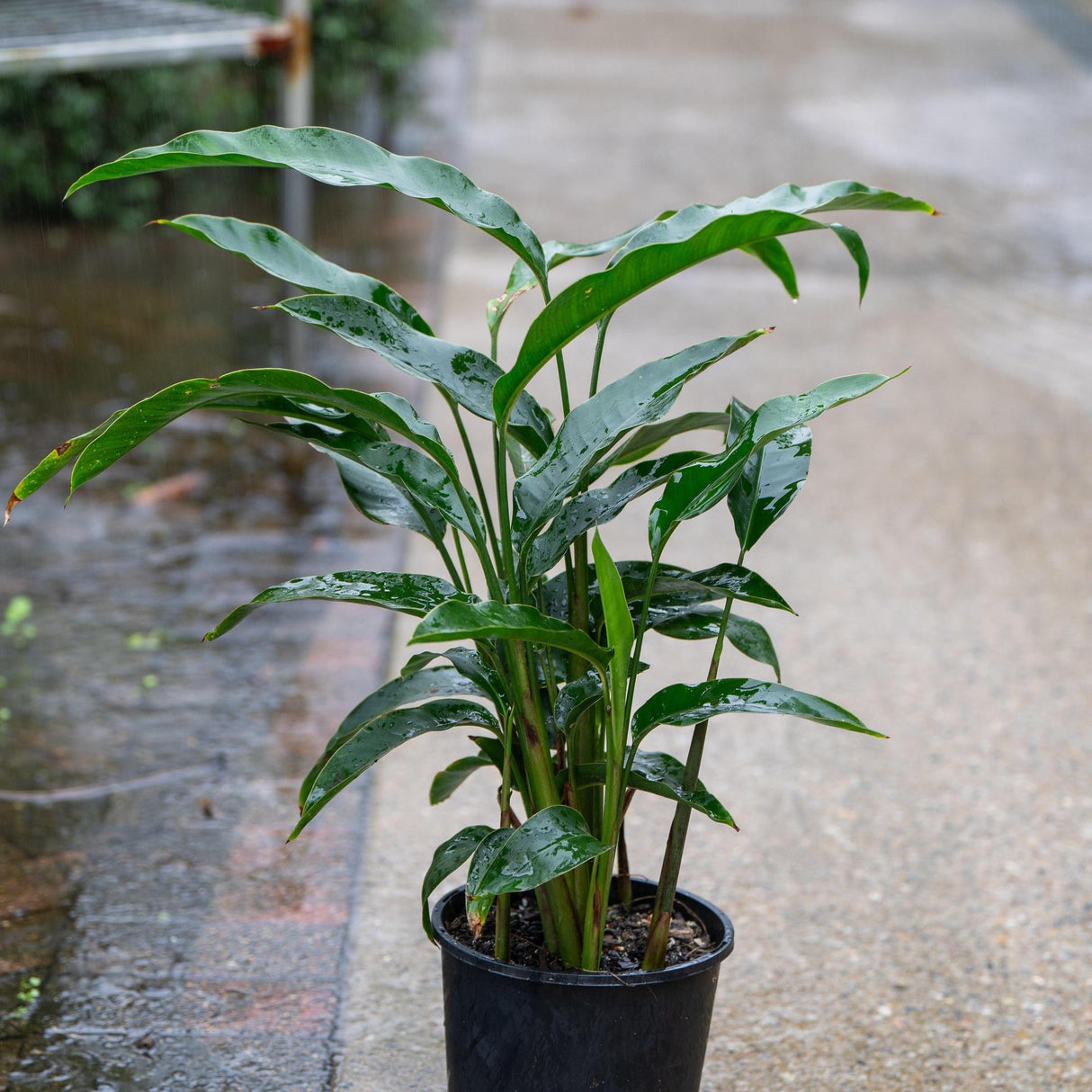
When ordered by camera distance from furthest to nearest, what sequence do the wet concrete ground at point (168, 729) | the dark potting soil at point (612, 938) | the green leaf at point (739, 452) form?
1. the wet concrete ground at point (168, 729)
2. the dark potting soil at point (612, 938)
3. the green leaf at point (739, 452)

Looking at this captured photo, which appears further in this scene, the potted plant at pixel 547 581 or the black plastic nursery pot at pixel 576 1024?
the black plastic nursery pot at pixel 576 1024

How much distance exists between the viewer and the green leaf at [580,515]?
1.47 meters

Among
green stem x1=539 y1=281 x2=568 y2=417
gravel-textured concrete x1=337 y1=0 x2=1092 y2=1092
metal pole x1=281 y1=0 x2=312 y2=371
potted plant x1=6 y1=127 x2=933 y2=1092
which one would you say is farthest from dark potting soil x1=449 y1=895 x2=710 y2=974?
metal pole x1=281 y1=0 x2=312 y2=371

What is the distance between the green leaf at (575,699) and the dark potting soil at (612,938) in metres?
0.28

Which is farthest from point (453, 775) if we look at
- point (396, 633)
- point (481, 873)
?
point (396, 633)

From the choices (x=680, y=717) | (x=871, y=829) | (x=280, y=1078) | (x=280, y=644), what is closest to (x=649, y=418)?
(x=680, y=717)

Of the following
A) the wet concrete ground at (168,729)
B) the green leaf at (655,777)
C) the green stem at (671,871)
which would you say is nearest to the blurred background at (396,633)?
the wet concrete ground at (168,729)

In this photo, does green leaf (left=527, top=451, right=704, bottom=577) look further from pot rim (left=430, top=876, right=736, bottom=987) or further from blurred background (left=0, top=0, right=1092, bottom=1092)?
blurred background (left=0, top=0, right=1092, bottom=1092)

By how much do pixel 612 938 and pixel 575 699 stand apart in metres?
0.35

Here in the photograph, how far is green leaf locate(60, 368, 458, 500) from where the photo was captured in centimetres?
133

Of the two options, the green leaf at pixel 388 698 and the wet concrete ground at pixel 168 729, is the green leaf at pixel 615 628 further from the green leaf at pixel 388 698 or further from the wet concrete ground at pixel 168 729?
the wet concrete ground at pixel 168 729

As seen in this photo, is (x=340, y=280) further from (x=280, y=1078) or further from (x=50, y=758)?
(x=50, y=758)

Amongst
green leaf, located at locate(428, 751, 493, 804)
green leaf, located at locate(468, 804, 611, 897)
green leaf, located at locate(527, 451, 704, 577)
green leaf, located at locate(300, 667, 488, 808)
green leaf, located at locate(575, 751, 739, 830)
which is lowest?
green leaf, located at locate(428, 751, 493, 804)

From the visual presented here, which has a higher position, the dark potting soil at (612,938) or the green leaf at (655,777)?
the green leaf at (655,777)
